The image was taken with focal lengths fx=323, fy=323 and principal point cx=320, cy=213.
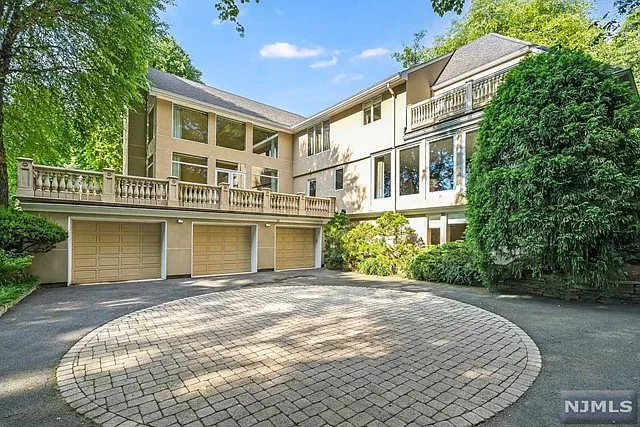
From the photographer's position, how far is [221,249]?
44.6 ft

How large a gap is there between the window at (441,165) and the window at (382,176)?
7.11ft

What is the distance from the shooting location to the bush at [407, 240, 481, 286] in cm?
1034

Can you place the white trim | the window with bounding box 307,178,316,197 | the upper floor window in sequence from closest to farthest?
the white trim
the upper floor window
the window with bounding box 307,178,316,197

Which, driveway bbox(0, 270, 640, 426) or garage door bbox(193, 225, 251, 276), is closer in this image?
driveway bbox(0, 270, 640, 426)

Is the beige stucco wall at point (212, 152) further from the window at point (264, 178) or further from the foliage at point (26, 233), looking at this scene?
the foliage at point (26, 233)

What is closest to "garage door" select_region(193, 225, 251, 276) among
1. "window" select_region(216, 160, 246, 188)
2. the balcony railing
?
the balcony railing

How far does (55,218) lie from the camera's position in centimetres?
998

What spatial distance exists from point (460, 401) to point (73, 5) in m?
12.8

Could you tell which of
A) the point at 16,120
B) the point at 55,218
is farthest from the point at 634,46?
the point at 16,120

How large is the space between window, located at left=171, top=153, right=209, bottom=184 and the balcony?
391 inches

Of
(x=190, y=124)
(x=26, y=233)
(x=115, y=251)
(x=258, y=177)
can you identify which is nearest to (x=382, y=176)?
(x=258, y=177)

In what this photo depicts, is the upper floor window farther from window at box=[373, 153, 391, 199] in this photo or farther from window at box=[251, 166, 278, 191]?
window at box=[373, 153, 391, 199]

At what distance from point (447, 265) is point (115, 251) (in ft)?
37.6

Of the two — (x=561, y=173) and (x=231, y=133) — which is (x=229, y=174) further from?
(x=561, y=173)
